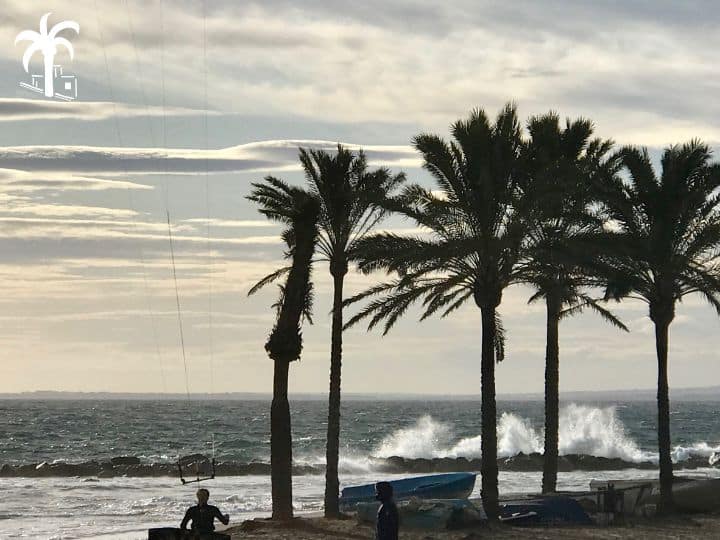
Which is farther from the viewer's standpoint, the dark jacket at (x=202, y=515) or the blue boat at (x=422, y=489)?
the blue boat at (x=422, y=489)

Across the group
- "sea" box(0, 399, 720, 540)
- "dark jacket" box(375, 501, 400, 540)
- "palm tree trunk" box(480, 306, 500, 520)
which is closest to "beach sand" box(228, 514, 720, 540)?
"palm tree trunk" box(480, 306, 500, 520)

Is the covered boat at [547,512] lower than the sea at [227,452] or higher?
higher

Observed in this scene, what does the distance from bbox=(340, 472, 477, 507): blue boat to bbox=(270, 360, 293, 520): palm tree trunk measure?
555 centimetres

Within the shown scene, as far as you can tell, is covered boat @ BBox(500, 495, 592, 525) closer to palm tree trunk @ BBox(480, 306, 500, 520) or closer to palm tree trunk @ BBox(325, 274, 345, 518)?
palm tree trunk @ BBox(480, 306, 500, 520)

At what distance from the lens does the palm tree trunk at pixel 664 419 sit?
33.8 m

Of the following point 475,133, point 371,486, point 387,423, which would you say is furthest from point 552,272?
point 387,423

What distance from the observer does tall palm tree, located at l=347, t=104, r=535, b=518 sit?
102 feet

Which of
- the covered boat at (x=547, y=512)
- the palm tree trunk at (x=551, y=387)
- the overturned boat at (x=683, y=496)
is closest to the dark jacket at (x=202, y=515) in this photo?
the covered boat at (x=547, y=512)

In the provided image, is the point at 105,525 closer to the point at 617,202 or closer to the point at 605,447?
the point at 617,202

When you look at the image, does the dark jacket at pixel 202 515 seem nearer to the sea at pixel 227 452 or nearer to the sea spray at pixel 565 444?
the sea at pixel 227 452

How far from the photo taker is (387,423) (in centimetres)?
14950

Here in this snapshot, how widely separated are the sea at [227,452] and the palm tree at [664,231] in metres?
12.3

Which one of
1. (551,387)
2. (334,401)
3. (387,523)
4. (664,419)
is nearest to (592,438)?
(551,387)

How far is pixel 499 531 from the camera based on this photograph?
29828 mm
